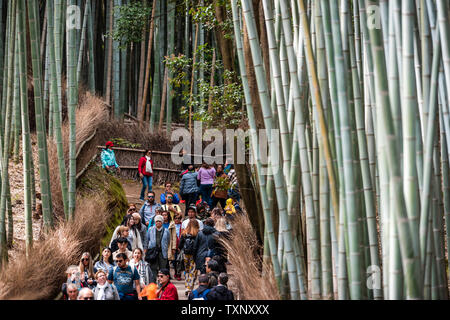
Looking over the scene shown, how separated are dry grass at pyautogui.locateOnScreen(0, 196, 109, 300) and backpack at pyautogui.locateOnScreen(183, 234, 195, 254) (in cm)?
95

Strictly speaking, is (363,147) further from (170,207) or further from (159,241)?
(170,207)

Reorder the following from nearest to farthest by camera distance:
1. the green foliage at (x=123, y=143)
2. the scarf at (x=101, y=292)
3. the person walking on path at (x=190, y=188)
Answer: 1. the scarf at (x=101, y=292)
2. the person walking on path at (x=190, y=188)
3. the green foliage at (x=123, y=143)

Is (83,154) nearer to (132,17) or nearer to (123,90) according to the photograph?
(132,17)

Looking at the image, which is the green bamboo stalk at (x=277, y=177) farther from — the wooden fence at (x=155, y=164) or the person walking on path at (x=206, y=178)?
the wooden fence at (x=155, y=164)

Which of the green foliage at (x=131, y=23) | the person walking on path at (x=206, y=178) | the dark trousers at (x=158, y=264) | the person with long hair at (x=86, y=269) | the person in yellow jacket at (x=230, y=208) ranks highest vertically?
the green foliage at (x=131, y=23)

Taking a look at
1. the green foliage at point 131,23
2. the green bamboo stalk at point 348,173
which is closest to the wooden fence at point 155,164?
the green foliage at point 131,23

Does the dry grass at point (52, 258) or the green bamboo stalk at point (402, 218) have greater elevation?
the green bamboo stalk at point (402, 218)

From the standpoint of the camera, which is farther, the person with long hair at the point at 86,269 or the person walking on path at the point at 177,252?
the person walking on path at the point at 177,252

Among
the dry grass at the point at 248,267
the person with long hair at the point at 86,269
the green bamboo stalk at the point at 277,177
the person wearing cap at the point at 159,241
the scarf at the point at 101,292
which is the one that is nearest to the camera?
the green bamboo stalk at the point at 277,177

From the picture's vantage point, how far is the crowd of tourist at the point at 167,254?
4.14 metres

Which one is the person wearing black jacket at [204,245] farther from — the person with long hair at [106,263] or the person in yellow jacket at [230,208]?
the person in yellow jacket at [230,208]

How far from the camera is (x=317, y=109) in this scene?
3.00m
